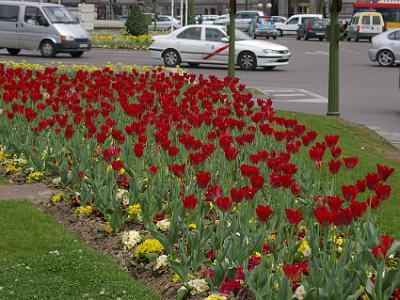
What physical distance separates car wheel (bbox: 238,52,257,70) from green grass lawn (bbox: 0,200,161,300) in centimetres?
2110

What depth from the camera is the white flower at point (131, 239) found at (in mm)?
5691

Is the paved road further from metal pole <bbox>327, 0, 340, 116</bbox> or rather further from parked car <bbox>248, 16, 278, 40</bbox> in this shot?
parked car <bbox>248, 16, 278, 40</bbox>

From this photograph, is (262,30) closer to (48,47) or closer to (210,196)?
(48,47)

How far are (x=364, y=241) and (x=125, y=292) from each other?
138 cm

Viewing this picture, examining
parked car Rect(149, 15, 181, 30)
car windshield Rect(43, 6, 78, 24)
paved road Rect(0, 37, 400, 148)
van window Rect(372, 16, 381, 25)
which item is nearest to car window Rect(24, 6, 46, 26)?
car windshield Rect(43, 6, 78, 24)

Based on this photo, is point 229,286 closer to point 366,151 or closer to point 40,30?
point 366,151

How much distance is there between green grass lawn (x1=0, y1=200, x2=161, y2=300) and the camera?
4.98m

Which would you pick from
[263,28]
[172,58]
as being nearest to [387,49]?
[172,58]

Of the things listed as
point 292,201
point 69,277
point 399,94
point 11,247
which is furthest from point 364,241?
point 399,94

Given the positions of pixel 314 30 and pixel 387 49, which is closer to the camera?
pixel 387 49

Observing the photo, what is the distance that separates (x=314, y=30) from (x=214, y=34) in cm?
2875

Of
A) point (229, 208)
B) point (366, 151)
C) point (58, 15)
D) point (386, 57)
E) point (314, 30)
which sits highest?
point (58, 15)

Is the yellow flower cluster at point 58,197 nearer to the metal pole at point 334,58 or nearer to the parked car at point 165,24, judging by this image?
the metal pole at point 334,58

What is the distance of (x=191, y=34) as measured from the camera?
1086 inches
